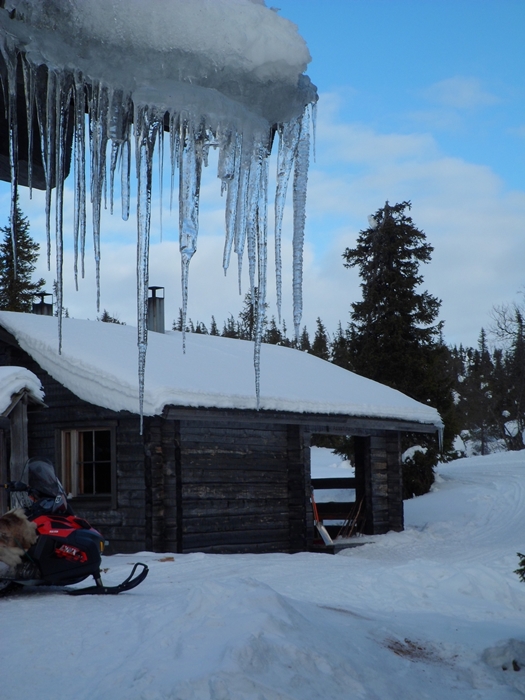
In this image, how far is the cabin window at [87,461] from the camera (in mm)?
13391

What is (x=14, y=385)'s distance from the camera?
1070 cm

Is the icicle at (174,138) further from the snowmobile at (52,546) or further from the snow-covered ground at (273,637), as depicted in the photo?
the snowmobile at (52,546)

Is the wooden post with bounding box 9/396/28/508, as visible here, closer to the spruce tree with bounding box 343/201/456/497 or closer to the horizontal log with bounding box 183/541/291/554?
the horizontal log with bounding box 183/541/291/554

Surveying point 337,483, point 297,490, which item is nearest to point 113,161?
point 297,490

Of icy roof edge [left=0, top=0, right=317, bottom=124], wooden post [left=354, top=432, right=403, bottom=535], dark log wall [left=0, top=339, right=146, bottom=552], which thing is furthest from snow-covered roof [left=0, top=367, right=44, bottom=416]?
icy roof edge [left=0, top=0, right=317, bottom=124]

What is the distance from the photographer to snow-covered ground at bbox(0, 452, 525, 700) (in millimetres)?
4504

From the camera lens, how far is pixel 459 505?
2269cm

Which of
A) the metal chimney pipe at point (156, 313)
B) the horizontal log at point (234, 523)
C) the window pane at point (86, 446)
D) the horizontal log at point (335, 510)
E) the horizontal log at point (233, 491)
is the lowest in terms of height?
the horizontal log at point (335, 510)

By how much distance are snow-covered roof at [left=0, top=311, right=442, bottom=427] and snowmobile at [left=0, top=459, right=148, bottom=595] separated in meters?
4.09

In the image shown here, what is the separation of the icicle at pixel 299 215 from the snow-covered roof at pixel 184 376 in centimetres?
732

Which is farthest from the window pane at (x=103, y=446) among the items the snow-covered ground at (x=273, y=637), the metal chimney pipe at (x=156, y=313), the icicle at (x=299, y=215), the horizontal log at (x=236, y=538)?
the icicle at (x=299, y=215)

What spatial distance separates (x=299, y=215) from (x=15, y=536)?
486cm

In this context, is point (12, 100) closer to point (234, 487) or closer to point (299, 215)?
point (299, 215)

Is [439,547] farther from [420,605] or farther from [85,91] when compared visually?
[85,91]
